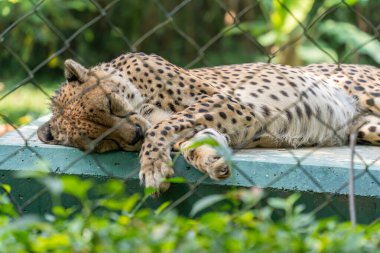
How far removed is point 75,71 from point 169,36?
6.88 m

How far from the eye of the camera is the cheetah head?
3.99 meters

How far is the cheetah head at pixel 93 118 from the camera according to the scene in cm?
399

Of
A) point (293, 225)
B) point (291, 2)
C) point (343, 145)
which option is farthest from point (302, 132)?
point (291, 2)

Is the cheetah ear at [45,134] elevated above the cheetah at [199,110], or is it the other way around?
the cheetah ear at [45,134]

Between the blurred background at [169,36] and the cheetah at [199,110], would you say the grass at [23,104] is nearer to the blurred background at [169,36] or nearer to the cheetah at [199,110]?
the blurred background at [169,36]

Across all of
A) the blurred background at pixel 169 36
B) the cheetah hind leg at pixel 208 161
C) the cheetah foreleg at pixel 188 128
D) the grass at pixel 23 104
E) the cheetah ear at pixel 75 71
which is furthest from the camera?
the blurred background at pixel 169 36

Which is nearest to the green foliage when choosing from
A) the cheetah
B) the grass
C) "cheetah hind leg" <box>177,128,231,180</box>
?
"cheetah hind leg" <box>177,128,231,180</box>

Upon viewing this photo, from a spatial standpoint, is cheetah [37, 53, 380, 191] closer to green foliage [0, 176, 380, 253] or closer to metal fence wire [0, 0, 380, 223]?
green foliage [0, 176, 380, 253]

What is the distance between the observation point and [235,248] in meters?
2.19

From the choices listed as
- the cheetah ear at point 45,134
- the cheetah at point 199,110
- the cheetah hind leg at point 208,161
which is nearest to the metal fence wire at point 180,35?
the cheetah at point 199,110

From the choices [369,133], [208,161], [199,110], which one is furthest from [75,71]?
[369,133]

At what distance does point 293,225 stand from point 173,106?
1.98 m

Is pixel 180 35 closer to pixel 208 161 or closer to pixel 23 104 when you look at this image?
pixel 23 104

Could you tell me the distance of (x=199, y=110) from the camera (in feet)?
13.8
